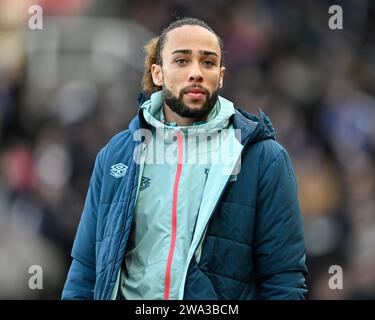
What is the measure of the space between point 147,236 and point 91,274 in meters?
0.26

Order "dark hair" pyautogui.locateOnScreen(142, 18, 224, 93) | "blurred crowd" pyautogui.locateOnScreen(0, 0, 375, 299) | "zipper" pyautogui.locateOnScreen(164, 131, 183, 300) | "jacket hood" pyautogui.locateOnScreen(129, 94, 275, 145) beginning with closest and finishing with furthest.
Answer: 1. "zipper" pyautogui.locateOnScreen(164, 131, 183, 300)
2. "jacket hood" pyautogui.locateOnScreen(129, 94, 275, 145)
3. "dark hair" pyautogui.locateOnScreen(142, 18, 224, 93)
4. "blurred crowd" pyautogui.locateOnScreen(0, 0, 375, 299)

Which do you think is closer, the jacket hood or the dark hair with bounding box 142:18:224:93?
the jacket hood

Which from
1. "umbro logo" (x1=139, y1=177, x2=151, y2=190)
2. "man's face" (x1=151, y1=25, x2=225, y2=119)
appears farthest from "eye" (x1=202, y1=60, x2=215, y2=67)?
"umbro logo" (x1=139, y1=177, x2=151, y2=190)

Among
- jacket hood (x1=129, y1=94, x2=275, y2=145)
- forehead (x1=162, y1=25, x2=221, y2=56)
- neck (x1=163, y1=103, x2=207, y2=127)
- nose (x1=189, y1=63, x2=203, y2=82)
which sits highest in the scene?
forehead (x1=162, y1=25, x2=221, y2=56)

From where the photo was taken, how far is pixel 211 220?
6.83 feet

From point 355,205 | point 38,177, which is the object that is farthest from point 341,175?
point 38,177

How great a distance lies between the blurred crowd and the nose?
246 centimetres

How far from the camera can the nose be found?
7.13 feet

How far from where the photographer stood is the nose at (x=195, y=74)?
85.5 inches

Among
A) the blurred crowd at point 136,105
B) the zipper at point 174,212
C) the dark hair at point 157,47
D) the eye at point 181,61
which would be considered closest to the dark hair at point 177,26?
the dark hair at point 157,47

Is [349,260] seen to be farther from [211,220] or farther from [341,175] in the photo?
[211,220]

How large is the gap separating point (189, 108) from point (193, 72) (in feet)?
0.33

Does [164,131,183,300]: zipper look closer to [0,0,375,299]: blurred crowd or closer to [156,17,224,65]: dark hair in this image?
[156,17,224,65]: dark hair

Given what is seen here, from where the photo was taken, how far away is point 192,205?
2121 mm
